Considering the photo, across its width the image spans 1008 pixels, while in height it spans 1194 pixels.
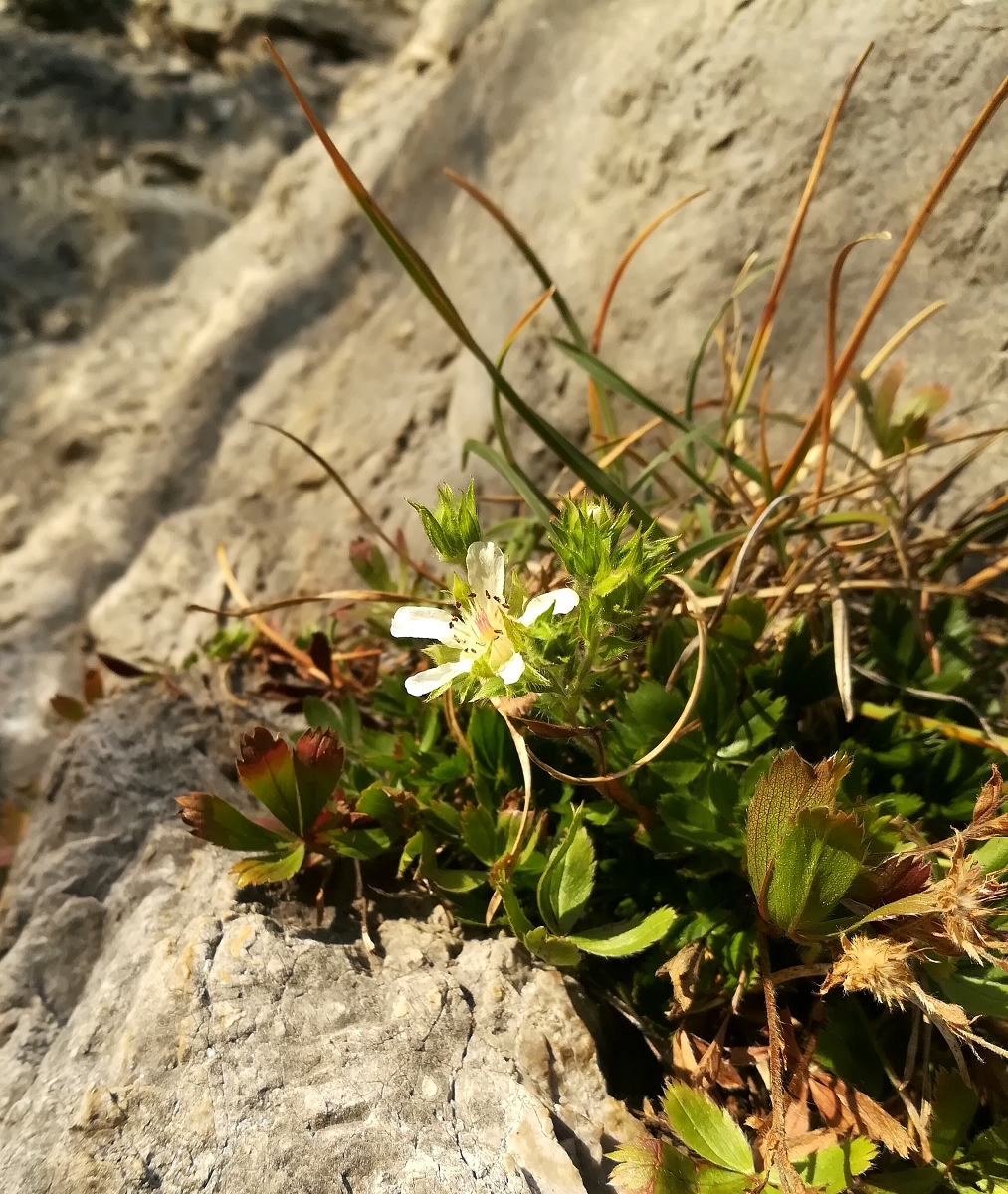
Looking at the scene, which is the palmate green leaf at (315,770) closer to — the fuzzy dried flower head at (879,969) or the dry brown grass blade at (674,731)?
the dry brown grass blade at (674,731)

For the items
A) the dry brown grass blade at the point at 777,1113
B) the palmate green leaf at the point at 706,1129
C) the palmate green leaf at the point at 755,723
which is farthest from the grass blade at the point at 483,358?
the palmate green leaf at the point at 706,1129

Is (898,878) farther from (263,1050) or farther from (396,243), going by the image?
(396,243)

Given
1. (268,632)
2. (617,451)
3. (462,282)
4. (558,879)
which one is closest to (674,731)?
(558,879)

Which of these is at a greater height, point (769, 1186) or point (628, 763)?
point (628, 763)

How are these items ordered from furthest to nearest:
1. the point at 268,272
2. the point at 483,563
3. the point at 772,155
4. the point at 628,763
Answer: the point at 268,272 → the point at 772,155 → the point at 628,763 → the point at 483,563

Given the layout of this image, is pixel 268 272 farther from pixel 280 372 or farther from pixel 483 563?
pixel 483 563

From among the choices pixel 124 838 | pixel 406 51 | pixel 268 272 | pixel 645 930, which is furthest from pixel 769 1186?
pixel 406 51
